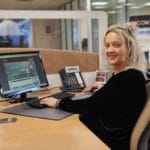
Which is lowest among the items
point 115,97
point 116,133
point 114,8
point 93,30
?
point 116,133

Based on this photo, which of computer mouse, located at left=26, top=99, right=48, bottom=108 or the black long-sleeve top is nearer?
the black long-sleeve top

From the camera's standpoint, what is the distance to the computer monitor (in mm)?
2004

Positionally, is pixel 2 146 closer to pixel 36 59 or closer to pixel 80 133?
pixel 80 133

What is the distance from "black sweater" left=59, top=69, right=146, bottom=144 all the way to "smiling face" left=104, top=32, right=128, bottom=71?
0.17 m

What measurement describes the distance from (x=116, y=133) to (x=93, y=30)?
1453 millimetres

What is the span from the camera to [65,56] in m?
2.67

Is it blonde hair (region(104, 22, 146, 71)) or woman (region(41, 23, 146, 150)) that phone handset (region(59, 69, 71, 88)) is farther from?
blonde hair (region(104, 22, 146, 71))

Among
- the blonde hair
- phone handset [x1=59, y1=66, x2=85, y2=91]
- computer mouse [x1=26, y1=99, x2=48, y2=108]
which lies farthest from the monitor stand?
the blonde hair

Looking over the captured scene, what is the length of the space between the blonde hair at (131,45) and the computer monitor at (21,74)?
735mm

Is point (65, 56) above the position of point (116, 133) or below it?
above

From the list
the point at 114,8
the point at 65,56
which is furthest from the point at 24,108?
the point at 114,8

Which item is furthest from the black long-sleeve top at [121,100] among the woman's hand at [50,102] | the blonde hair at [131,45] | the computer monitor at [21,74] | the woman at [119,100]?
the computer monitor at [21,74]

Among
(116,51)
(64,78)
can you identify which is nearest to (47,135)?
(116,51)

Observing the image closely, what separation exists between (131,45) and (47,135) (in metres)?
0.69
